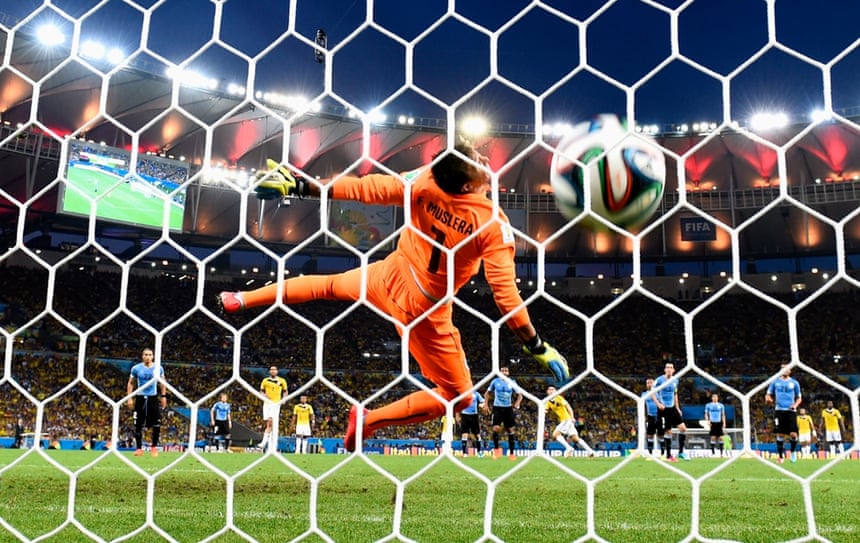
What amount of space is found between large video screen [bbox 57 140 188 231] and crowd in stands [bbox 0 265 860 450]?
3.20 meters

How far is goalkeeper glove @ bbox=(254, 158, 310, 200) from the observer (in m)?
2.74

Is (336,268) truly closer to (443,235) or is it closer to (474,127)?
(474,127)

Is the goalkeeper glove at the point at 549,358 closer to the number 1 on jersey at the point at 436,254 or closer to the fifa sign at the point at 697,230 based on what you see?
the number 1 on jersey at the point at 436,254

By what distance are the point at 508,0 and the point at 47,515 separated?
15367mm

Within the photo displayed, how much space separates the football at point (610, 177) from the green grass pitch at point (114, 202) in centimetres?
1613

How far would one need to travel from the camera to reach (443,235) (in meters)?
3.27

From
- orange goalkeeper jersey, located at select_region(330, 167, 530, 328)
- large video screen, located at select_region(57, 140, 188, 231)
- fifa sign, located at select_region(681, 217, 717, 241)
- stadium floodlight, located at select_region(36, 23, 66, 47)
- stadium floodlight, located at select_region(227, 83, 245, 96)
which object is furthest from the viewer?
fifa sign, located at select_region(681, 217, 717, 241)

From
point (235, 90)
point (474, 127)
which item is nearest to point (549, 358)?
point (474, 127)

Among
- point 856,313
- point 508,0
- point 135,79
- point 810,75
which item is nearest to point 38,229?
point 135,79

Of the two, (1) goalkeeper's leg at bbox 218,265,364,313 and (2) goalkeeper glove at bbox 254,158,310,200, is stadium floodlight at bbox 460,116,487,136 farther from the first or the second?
(2) goalkeeper glove at bbox 254,158,310,200

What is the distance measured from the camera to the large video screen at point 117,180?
17.3m

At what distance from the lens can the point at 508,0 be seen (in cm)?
1631

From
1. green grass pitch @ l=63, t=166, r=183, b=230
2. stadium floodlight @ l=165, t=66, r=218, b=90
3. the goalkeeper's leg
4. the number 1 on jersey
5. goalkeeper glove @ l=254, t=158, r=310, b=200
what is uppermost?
green grass pitch @ l=63, t=166, r=183, b=230

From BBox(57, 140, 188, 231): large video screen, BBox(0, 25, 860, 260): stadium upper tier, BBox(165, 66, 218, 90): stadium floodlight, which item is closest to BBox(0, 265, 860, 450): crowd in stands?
BBox(0, 25, 860, 260): stadium upper tier
